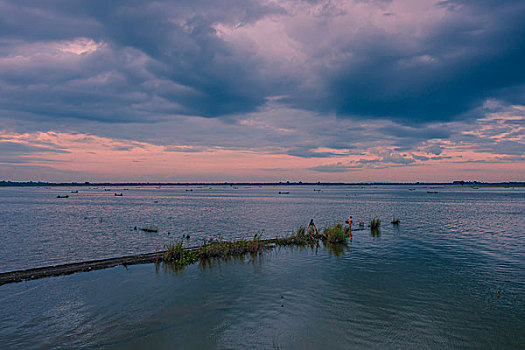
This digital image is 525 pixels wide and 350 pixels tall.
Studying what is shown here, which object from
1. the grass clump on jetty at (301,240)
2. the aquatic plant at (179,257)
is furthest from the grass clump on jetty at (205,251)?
the grass clump on jetty at (301,240)

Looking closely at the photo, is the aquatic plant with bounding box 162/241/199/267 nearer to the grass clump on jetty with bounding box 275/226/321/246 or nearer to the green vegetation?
the green vegetation

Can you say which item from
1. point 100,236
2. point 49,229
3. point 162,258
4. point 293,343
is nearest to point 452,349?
point 293,343

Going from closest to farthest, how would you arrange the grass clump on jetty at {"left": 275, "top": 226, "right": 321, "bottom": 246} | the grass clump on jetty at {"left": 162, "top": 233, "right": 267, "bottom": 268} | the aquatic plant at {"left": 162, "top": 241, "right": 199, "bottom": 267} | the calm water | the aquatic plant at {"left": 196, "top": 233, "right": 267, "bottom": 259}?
the calm water → the aquatic plant at {"left": 162, "top": 241, "right": 199, "bottom": 267} → the grass clump on jetty at {"left": 162, "top": 233, "right": 267, "bottom": 268} → the aquatic plant at {"left": 196, "top": 233, "right": 267, "bottom": 259} → the grass clump on jetty at {"left": 275, "top": 226, "right": 321, "bottom": 246}

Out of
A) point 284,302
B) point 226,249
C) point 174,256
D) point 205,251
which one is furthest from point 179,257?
point 284,302

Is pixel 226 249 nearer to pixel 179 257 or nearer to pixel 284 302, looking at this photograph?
pixel 179 257

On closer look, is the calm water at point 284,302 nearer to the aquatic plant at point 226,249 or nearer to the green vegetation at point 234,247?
the green vegetation at point 234,247

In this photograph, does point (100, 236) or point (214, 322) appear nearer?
point (214, 322)

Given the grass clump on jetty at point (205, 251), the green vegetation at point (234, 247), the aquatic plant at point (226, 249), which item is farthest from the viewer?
the aquatic plant at point (226, 249)

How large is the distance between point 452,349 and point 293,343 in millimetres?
5606

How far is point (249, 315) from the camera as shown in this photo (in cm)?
1395

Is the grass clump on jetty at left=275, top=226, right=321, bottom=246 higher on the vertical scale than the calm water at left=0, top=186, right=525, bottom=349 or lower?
higher

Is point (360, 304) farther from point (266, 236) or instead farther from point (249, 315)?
point (266, 236)

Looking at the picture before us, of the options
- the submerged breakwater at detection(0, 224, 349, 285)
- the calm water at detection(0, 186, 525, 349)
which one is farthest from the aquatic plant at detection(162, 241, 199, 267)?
the calm water at detection(0, 186, 525, 349)

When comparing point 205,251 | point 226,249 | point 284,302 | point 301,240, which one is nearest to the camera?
point 284,302
